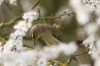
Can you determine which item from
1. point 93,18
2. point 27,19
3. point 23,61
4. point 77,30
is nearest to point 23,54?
point 23,61

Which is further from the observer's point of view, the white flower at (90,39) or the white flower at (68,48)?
the white flower at (90,39)

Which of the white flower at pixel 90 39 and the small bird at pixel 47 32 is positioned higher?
the small bird at pixel 47 32

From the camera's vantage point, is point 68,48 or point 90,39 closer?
point 68,48

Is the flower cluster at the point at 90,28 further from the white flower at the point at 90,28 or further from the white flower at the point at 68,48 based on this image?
the white flower at the point at 68,48

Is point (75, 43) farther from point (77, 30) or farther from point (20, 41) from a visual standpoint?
point (77, 30)

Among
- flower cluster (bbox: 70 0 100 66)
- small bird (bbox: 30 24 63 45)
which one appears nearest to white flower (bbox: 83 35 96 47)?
flower cluster (bbox: 70 0 100 66)

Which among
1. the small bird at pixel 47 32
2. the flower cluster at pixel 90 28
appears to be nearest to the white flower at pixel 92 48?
the flower cluster at pixel 90 28

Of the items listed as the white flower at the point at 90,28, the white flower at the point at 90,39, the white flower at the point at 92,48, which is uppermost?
the white flower at the point at 90,28

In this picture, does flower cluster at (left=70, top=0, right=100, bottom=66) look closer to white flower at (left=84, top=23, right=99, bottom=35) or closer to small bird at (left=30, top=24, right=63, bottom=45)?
white flower at (left=84, top=23, right=99, bottom=35)

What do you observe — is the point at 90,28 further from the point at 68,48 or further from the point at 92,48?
the point at 68,48

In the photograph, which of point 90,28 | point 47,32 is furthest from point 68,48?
point 90,28

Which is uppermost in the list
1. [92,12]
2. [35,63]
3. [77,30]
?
[92,12]
